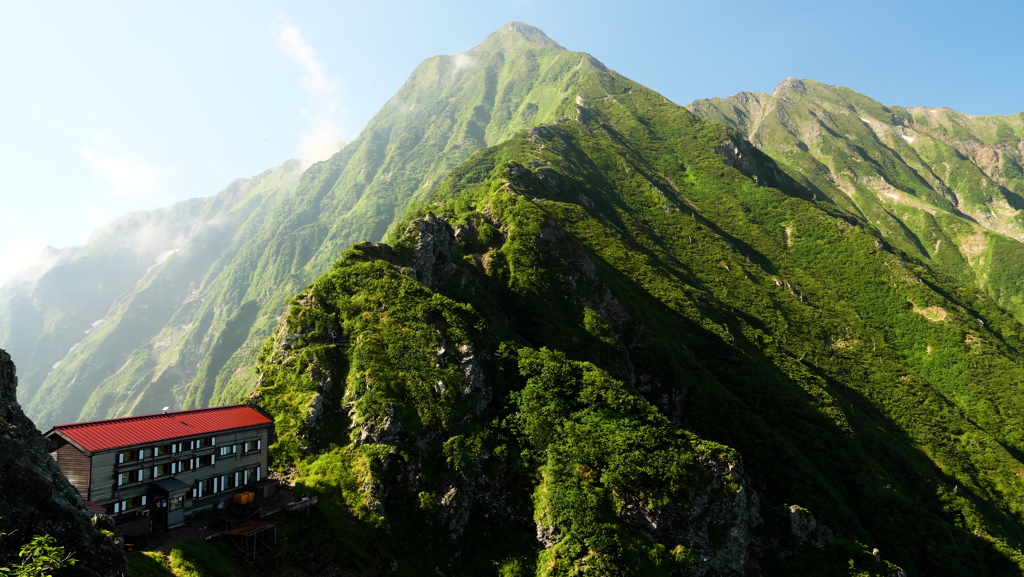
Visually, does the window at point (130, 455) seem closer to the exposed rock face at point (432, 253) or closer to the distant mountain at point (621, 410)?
the distant mountain at point (621, 410)

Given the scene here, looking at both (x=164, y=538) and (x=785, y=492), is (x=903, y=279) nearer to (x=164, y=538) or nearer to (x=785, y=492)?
(x=785, y=492)

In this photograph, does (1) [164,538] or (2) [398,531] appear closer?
(1) [164,538]

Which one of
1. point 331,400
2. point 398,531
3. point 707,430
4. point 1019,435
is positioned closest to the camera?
point 398,531

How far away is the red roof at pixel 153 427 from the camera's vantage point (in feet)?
152

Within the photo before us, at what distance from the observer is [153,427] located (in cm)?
5178

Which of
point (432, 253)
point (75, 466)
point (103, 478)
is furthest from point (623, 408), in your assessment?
point (75, 466)

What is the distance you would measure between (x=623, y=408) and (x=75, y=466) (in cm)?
5975

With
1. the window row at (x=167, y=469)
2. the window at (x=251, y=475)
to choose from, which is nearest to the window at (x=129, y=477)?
the window row at (x=167, y=469)

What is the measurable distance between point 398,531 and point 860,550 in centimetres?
5958

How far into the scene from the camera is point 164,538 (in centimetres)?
4572

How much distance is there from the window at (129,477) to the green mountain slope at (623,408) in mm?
16557

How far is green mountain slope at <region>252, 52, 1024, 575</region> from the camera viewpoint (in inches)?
2319

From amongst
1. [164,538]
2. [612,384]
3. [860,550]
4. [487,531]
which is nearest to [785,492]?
[860,550]

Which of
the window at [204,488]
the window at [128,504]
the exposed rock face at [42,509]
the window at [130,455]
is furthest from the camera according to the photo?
the window at [204,488]
